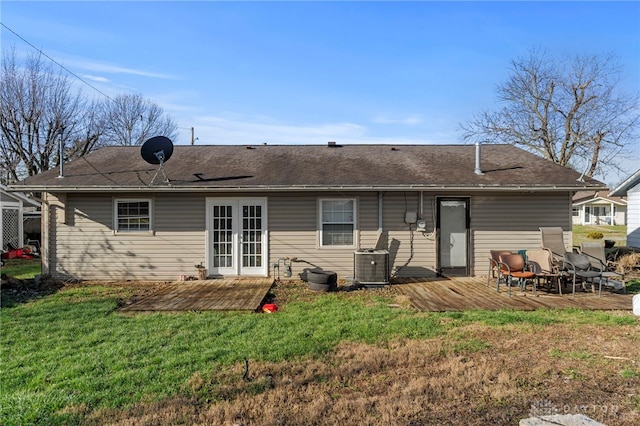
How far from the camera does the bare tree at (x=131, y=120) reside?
28422 millimetres

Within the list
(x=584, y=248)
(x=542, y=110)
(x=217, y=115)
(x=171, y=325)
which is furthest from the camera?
(x=542, y=110)

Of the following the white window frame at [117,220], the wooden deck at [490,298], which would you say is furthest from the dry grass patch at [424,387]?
the white window frame at [117,220]

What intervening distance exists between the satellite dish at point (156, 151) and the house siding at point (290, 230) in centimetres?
92

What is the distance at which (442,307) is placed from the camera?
21.7 ft

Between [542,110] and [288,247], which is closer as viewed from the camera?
[288,247]

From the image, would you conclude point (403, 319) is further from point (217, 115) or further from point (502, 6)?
point (217, 115)

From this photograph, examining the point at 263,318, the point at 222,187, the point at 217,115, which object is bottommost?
the point at 263,318

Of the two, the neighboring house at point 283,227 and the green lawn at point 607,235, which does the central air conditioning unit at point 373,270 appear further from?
the green lawn at point 607,235

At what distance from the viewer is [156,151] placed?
9.67m

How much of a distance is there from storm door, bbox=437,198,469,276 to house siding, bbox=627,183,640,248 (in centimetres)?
759

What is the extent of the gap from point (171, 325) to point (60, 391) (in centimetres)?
213

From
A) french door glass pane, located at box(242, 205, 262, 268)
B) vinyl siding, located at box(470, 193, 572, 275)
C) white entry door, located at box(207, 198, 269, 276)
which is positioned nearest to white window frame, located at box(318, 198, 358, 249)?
white entry door, located at box(207, 198, 269, 276)

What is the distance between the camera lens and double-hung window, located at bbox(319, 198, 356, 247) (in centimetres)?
954

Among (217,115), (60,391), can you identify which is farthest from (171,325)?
(217,115)
